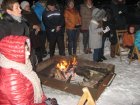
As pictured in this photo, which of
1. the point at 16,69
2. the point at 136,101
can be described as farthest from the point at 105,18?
the point at 16,69

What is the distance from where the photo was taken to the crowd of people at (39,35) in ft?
11.2

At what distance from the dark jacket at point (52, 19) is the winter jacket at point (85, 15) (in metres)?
1.17

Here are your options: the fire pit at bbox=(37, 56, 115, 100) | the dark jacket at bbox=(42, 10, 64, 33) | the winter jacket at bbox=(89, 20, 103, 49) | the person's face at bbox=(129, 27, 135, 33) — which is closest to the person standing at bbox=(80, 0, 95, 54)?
the dark jacket at bbox=(42, 10, 64, 33)

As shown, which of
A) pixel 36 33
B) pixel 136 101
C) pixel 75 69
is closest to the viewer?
pixel 136 101

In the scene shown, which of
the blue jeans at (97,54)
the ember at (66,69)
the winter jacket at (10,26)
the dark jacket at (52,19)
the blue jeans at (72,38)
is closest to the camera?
the winter jacket at (10,26)

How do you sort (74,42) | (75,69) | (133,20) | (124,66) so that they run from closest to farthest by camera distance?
(75,69)
(124,66)
(74,42)
(133,20)

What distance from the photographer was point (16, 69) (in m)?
3.46

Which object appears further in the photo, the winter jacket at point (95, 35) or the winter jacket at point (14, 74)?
the winter jacket at point (95, 35)

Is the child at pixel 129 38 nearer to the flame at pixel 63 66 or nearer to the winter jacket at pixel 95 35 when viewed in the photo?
the winter jacket at pixel 95 35

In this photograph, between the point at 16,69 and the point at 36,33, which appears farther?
the point at 36,33

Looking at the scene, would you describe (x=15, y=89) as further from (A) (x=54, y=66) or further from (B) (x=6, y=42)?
(A) (x=54, y=66)

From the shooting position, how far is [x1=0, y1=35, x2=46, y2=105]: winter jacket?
3.38m

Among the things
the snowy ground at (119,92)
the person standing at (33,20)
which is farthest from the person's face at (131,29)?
the person standing at (33,20)

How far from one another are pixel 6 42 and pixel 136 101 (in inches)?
164
